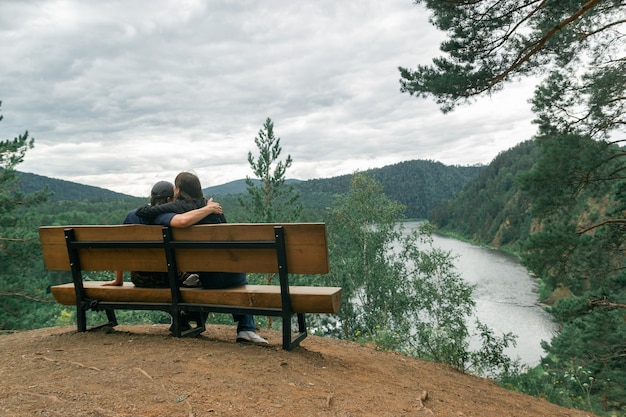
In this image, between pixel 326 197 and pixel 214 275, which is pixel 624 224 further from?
pixel 326 197

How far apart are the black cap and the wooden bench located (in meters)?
0.37

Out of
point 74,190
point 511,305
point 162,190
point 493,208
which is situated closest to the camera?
point 162,190

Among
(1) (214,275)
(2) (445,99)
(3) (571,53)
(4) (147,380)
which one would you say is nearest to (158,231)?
(1) (214,275)

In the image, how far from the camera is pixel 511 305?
33656 mm

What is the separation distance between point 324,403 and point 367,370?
46.1 inches

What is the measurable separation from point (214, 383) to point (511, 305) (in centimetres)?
3490

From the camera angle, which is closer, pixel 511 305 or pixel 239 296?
pixel 239 296

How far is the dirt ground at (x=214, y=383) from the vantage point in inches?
93.8

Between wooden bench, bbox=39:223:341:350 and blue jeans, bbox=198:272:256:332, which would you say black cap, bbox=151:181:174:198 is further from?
blue jeans, bbox=198:272:256:332

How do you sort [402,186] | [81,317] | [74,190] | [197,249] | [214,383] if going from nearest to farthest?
1. [214,383]
2. [197,249]
3. [81,317]
4. [74,190]
5. [402,186]

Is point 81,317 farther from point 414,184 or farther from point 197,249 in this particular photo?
point 414,184

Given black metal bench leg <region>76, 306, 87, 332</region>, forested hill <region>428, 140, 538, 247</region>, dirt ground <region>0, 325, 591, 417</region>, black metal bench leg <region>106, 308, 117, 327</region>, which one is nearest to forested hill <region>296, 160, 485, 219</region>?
forested hill <region>428, 140, 538, 247</region>

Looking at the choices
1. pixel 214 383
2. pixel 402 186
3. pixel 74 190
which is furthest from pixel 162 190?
pixel 74 190

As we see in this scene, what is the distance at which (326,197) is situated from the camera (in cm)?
7819
